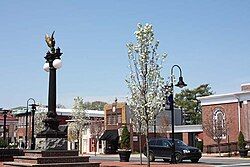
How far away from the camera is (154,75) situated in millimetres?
20594

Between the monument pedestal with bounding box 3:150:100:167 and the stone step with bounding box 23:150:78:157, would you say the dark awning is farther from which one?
the stone step with bounding box 23:150:78:157

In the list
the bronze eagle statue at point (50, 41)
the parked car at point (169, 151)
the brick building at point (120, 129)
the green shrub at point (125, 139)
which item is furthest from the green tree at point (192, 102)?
the bronze eagle statue at point (50, 41)

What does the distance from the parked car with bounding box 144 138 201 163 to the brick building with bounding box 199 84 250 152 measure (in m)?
16.3

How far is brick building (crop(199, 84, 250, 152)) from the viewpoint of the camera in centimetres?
4753

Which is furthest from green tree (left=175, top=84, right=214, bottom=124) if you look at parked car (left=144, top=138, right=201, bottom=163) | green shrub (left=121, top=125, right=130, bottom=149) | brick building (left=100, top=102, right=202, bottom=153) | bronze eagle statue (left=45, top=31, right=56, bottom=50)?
bronze eagle statue (left=45, top=31, right=56, bottom=50)

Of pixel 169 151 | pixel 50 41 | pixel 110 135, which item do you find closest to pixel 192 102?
pixel 110 135

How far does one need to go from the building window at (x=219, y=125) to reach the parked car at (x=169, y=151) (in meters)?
14.3

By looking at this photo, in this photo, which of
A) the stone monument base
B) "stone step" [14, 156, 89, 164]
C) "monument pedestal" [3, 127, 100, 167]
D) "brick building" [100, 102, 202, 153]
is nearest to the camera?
"stone step" [14, 156, 89, 164]

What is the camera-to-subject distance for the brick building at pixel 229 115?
4753 cm

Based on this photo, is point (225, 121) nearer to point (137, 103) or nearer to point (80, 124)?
point (80, 124)

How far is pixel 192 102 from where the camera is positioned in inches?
3351

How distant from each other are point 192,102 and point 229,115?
3593 cm

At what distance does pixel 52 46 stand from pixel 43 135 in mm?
4519

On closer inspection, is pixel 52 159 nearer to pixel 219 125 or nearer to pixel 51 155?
pixel 51 155
